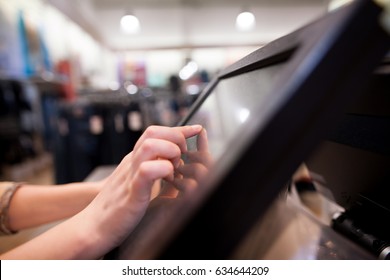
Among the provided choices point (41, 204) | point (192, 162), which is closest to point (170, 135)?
point (192, 162)

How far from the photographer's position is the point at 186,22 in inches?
208

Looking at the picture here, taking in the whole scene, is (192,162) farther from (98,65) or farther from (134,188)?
(98,65)

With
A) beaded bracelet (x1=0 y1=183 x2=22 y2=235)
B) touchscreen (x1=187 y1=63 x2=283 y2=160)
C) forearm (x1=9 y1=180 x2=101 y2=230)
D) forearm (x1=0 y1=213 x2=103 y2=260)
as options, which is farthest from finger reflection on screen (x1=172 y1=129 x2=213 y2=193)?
beaded bracelet (x1=0 y1=183 x2=22 y2=235)

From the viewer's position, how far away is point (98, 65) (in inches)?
218

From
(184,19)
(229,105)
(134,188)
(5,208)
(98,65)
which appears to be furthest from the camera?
(98,65)

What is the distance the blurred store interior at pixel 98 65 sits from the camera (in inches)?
77.7

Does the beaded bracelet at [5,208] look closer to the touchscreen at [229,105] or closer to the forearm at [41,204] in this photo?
the forearm at [41,204]

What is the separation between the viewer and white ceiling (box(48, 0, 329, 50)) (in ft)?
14.3

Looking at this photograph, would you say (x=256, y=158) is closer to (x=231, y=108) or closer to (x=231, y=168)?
(x=231, y=168)

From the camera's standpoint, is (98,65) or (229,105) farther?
(98,65)

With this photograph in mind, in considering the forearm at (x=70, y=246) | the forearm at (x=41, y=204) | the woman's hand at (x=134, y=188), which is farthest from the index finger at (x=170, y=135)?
the forearm at (x=41, y=204)

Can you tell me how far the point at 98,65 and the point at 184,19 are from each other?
6.20 feet

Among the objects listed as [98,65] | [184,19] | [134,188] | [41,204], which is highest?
[184,19]
